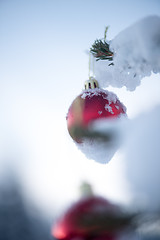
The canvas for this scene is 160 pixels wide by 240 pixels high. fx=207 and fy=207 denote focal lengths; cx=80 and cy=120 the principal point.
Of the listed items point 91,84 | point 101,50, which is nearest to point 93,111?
point 91,84

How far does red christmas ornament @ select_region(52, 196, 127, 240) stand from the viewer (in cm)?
47

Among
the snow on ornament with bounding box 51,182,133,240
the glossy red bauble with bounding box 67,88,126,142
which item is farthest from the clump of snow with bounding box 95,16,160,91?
the snow on ornament with bounding box 51,182,133,240

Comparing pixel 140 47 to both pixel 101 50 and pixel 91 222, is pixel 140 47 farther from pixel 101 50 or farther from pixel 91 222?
pixel 91 222

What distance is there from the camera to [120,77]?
129cm

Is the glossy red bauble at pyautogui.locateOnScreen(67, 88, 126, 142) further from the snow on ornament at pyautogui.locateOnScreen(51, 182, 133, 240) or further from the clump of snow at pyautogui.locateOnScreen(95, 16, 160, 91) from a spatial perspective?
the snow on ornament at pyautogui.locateOnScreen(51, 182, 133, 240)

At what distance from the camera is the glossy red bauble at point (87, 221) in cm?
48

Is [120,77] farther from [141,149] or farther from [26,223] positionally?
[26,223]

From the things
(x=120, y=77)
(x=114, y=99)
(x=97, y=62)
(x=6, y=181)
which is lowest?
(x=114, y=99)

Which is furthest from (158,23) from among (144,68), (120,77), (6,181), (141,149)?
(6,181)

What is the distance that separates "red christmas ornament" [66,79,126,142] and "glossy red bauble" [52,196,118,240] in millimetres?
461

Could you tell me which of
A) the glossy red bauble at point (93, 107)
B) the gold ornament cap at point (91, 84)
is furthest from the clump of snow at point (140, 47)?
the gold ornament cap at point (91, 84)

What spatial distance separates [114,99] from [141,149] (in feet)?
2.23

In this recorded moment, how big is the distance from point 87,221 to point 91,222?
0.04ft

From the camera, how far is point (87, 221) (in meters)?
0.48
